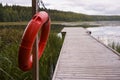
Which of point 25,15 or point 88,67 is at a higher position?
point 88,67

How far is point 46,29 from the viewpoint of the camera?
265cm

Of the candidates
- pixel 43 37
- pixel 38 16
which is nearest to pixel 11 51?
pixel 43 37

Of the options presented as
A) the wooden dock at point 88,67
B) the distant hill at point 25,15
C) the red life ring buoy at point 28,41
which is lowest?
the distant hill at point 25,15

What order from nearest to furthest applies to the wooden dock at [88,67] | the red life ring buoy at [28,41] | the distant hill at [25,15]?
1. the red life ring buoy at [28,41]
2. the wooden dock at [88,67]
3. the distant hill at [25,15]

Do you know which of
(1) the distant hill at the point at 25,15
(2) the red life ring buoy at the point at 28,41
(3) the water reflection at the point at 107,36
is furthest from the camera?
(1) the distant hill at the point at 25,15

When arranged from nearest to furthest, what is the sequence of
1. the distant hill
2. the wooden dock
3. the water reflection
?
1. the wooden dock
2. the water reflection
3. the distant hill

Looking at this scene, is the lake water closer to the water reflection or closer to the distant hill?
the water reflection

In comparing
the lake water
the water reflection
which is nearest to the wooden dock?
the lake water

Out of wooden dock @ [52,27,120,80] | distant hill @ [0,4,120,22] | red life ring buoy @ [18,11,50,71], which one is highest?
red life ring buoy @ [18,11,50,71]

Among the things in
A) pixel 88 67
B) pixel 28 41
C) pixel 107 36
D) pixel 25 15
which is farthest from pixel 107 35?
pixel 28 41

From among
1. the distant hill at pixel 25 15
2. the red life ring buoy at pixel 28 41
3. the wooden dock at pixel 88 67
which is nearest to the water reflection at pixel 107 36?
the distant hill at pixel 25 15

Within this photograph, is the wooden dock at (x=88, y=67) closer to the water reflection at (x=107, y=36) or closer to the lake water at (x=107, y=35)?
the lake water at (x=107, y=35)

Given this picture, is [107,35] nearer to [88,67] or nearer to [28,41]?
[88,67]

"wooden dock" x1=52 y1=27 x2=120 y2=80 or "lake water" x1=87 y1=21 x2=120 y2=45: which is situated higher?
"wooden dock" x1=52 y1=27 x2=120 y2=80
